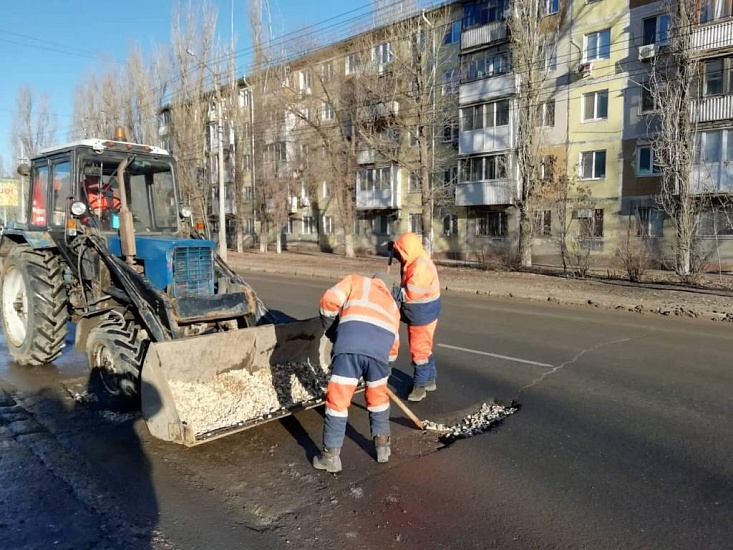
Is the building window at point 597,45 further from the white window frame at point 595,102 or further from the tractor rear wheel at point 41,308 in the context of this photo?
the tractor rear wheel at point 41,308

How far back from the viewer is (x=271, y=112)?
3127 cm

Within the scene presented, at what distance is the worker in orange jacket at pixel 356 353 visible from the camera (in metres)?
3.95

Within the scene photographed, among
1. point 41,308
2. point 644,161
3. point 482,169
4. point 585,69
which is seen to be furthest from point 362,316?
point 482,169

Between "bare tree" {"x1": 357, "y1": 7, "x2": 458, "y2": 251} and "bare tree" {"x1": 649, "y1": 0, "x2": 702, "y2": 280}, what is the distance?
907 centimetres

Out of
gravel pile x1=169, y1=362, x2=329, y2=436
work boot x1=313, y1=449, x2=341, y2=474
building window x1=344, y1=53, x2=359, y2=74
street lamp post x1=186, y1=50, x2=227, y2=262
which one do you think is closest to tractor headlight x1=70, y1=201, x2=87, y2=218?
gravel pile x1=169, y1=362, x2=329, y2=436

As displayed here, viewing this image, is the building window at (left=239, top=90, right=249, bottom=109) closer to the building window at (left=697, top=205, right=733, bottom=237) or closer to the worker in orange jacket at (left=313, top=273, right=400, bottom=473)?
the building window at (left=697, top=205, right=733, bottom=237)

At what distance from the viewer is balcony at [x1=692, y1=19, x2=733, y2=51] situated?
21906 millimetres

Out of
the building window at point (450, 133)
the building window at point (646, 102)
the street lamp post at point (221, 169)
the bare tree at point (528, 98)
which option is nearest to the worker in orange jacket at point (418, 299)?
the street lamp post at point (221, 169)

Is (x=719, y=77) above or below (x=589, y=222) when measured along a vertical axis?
above

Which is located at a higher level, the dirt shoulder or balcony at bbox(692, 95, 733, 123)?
balcony at bbox(692, 95, 733, 123)

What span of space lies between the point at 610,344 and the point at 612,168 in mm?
21097

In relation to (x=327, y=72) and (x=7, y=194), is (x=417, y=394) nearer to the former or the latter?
(x=327, y=72)

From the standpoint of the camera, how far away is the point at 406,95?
2483cm

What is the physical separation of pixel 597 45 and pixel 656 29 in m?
2.76
